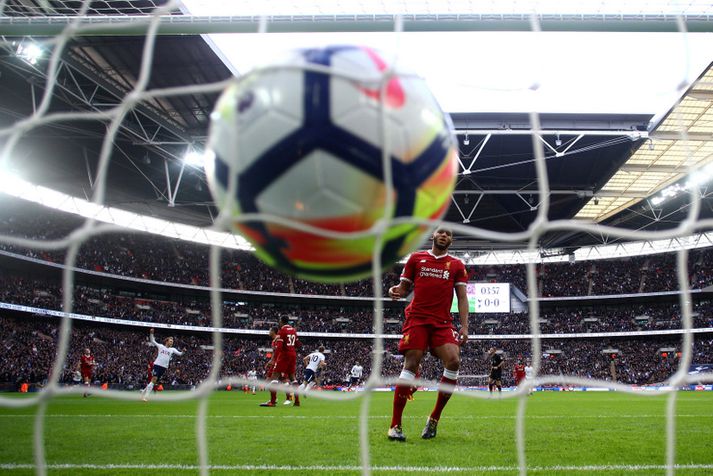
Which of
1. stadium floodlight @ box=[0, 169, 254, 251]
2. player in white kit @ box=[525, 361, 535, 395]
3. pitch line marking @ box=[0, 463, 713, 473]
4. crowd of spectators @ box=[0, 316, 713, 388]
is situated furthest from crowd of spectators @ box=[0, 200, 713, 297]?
pitch line marking @ box=[0, 463, 713, 473]

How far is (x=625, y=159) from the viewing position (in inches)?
783

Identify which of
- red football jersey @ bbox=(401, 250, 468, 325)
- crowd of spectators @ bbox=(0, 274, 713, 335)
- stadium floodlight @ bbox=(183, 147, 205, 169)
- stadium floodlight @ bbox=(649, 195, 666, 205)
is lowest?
A: crowd of spectators @ bbox=(0, 274, 713, 335)

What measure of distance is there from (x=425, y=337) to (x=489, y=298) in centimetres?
2891

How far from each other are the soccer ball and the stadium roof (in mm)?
3843

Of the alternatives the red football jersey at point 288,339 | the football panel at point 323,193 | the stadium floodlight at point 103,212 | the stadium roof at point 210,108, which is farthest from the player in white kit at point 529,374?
the stadium floodlight at point 103,212

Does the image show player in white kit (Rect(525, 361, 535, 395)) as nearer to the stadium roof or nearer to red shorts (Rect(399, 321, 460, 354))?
red shorts (Rect(399, 321, 460, 354))

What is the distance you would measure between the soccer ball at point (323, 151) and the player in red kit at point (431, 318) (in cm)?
216

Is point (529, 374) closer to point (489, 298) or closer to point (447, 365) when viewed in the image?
point (489, 298)

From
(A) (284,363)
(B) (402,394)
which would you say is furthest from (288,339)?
(B) (402,394)

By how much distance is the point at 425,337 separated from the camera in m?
4.33

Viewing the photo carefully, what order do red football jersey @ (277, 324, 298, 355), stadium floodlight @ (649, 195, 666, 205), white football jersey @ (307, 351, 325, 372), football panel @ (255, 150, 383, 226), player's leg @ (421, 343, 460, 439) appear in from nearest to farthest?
football panel @ (255, 150, 383, 226) → player's leg @ (421, 343, 460, 439) → red football jersey @ (277, 324, 298, 355) → white football jersey @ (307, 351, 325, 372) → stadium floodlight @ (649, 195, 666, 205)

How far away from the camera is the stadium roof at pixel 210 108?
46.3 ft

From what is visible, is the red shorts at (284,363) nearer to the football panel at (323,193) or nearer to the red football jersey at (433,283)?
the red football jersey at (433,283)

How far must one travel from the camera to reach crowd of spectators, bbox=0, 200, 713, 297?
30648mm
